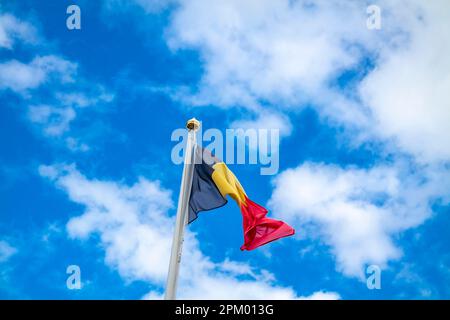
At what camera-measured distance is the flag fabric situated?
47.3 ft

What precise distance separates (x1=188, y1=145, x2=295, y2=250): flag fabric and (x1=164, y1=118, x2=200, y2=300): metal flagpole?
0.52 m

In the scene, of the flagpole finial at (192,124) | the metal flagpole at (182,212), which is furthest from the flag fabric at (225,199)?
the flagpole finial at (192,124)

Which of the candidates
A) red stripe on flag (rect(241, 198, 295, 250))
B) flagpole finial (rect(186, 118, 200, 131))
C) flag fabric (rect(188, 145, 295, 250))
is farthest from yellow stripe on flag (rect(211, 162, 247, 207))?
flagpole finial (rect(186, 118, 200, 131))

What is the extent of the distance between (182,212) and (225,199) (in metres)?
2.11

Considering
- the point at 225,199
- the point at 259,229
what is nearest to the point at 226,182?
the point at 225,199

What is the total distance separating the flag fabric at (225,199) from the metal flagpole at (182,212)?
0.52 metres

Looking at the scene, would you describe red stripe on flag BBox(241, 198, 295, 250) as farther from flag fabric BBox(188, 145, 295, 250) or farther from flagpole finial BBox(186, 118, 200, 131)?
flagpole finial BBox(186, 118, 200, 131)

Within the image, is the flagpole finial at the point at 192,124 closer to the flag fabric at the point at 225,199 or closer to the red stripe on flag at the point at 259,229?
the flag fabric at the point at 225,199

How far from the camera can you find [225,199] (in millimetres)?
14977

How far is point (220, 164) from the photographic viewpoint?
15.5m

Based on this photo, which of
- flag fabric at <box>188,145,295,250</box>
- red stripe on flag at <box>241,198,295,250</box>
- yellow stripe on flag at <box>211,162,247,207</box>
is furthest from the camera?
yellow stripe on flag at <box>211,162,247,207</box>
